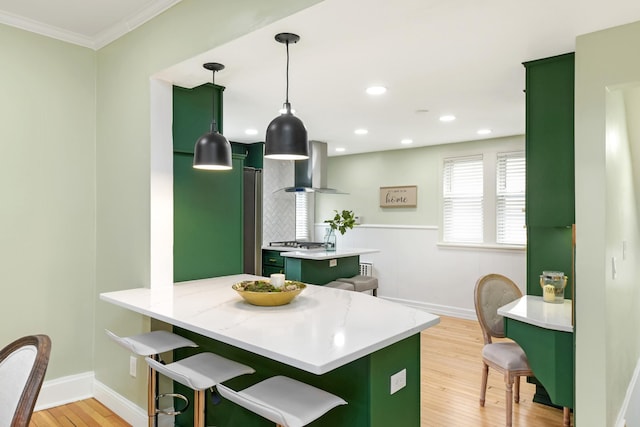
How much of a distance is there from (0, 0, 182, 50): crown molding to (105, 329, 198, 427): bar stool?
1871mm

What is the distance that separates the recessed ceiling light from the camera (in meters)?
3.24

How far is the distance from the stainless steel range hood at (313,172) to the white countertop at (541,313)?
3.70 metres

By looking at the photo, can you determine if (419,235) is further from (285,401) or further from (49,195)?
(285,401)

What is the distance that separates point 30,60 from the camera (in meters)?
2.84

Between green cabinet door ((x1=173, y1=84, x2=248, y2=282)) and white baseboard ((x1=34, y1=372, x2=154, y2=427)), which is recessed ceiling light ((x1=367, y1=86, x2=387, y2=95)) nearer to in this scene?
green cabinet door ((x1=173, y1=84, x2=248, y2=282))

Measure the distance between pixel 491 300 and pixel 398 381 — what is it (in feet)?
5.22

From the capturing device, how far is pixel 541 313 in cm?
247

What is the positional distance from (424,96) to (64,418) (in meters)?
3.54

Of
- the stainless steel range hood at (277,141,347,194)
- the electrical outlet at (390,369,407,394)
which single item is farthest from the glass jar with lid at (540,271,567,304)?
the stainless steel range hood at (277,141,347,194)

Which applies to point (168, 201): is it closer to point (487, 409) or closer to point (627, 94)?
point (487, 409)

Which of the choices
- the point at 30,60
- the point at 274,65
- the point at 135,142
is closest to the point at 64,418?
the point at 135,142

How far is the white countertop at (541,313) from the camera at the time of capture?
227 centimetres

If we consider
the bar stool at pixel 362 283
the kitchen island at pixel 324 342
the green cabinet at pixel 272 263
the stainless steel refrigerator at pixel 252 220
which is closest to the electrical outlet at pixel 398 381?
the kitchen island at pixel 324 342

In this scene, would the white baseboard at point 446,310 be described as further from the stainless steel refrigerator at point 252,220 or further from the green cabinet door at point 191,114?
the green cabinet door at point 191,114
